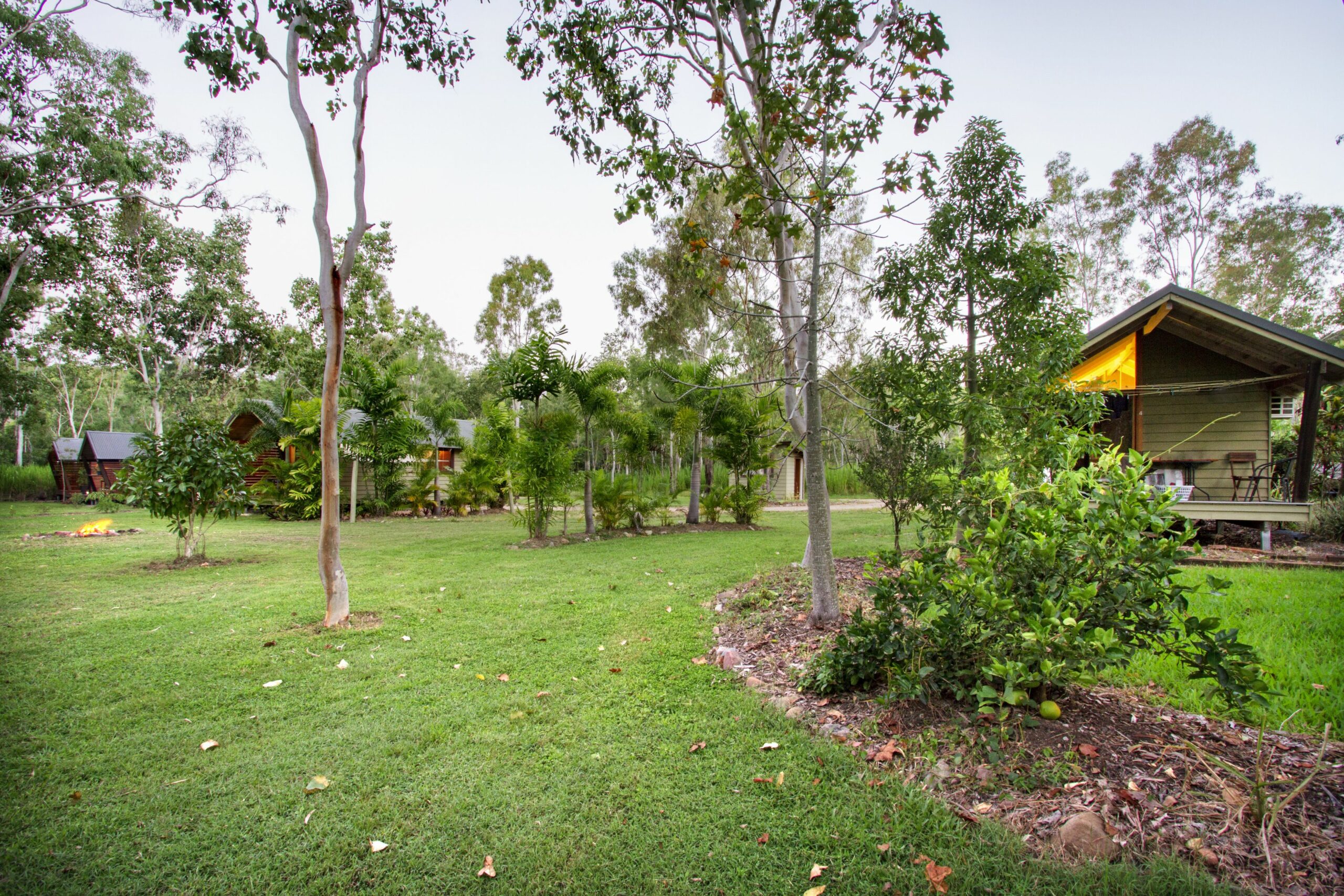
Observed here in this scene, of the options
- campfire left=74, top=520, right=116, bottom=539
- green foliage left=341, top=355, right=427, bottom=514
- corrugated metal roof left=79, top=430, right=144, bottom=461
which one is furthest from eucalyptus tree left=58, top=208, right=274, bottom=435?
campfire left=74, top=520, right=116, bottom=539

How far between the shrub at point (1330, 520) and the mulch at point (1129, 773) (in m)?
9.27

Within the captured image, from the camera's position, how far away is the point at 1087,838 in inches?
77.0

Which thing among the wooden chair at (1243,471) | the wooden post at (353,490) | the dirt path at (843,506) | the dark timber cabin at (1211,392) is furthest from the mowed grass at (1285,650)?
the wooden post at (353,490)

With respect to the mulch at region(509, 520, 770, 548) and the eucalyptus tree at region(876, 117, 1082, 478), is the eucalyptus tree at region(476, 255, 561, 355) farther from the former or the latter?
the eucalyptus tree at region(876, 117, 1082, 478)

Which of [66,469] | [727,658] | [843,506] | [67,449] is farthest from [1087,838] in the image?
[67,449]

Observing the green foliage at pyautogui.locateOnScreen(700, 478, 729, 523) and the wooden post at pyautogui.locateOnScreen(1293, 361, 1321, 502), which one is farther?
the green foliage at pyautogui.locateOnScreen(700, 478, 729, 523)

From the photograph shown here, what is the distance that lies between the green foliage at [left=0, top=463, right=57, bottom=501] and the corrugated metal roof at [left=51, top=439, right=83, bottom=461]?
1.19m

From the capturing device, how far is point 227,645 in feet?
14.8

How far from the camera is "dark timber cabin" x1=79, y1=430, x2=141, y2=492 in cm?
2341

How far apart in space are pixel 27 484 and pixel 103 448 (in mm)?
5968

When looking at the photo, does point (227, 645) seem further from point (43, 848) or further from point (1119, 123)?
point (1119, 123)

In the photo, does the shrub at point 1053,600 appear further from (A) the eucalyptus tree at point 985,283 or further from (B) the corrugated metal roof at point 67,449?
(B) the corrugated metal roof at point 67,449

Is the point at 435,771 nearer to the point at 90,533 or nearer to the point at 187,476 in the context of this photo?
the point at 187,476

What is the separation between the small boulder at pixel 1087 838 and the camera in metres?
1.92
